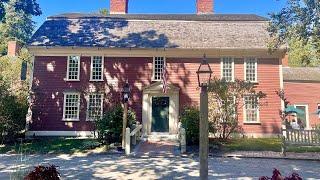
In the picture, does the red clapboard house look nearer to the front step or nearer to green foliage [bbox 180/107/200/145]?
the front step

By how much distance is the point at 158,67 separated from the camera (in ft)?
72.4

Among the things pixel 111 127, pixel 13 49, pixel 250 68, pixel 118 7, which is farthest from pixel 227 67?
pixel 13 49

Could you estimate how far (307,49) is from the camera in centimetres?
2009

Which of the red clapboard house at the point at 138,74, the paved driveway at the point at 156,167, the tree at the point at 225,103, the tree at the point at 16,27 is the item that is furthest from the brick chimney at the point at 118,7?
the tree at the point at 16,27

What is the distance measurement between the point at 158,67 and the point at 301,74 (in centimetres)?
1937

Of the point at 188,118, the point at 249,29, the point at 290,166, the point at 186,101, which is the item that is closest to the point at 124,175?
the point at 290,166

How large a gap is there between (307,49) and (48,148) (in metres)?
16.5

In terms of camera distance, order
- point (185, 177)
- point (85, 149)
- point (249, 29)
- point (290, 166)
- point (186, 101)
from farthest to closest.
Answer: point (249, 29), point (186, 101), point (85, 149), point (290, 166), point (185, 177)

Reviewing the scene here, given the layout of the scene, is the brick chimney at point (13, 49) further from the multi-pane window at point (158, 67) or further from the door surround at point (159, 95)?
the door surround at point (159, 95)

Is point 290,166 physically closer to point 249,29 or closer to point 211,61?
point 211,61

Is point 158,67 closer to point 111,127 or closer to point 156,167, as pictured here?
point 111,127

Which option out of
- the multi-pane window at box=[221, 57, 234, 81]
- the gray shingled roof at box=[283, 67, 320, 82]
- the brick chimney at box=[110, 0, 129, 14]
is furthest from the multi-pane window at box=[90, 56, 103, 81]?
the gray shingled roof at box=[283, 67, 320, 82]

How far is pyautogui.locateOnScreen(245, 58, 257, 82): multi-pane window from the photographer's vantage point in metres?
21.9

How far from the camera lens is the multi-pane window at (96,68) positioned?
72.5ft
